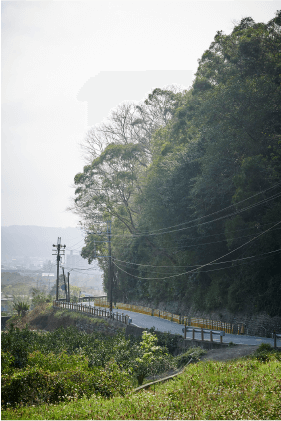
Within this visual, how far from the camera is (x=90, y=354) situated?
13.8 metres

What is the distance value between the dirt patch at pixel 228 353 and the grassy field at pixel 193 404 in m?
4.29

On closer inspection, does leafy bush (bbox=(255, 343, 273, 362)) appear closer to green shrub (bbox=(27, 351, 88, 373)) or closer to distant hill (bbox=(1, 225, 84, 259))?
green shrub (bbox=(27, 351, 88, 373))

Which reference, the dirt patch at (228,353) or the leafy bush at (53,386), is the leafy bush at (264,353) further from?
the leafy bush at (53,386)

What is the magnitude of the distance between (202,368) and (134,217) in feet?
107

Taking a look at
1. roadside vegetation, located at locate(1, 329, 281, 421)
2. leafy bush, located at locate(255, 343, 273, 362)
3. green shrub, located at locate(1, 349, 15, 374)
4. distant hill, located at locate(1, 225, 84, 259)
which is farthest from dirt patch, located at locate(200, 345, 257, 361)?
distant hill, located at locate(1, 225, 84, 259)


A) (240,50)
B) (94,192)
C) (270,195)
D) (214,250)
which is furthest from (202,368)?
(94,192)

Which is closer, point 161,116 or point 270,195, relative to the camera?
point 270,195

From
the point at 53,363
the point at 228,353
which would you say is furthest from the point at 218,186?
the point at 53,363

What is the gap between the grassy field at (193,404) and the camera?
607cm

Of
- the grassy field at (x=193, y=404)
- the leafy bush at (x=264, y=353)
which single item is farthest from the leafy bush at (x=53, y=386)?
the leafy bush at (x=264, y=353)

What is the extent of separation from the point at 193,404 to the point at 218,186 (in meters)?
17.7

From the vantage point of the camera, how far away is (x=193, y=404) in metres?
6.60

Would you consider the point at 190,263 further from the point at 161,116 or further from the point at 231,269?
the point at 161,116

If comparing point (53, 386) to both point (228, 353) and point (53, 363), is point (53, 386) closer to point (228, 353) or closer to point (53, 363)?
point (53, 363)
